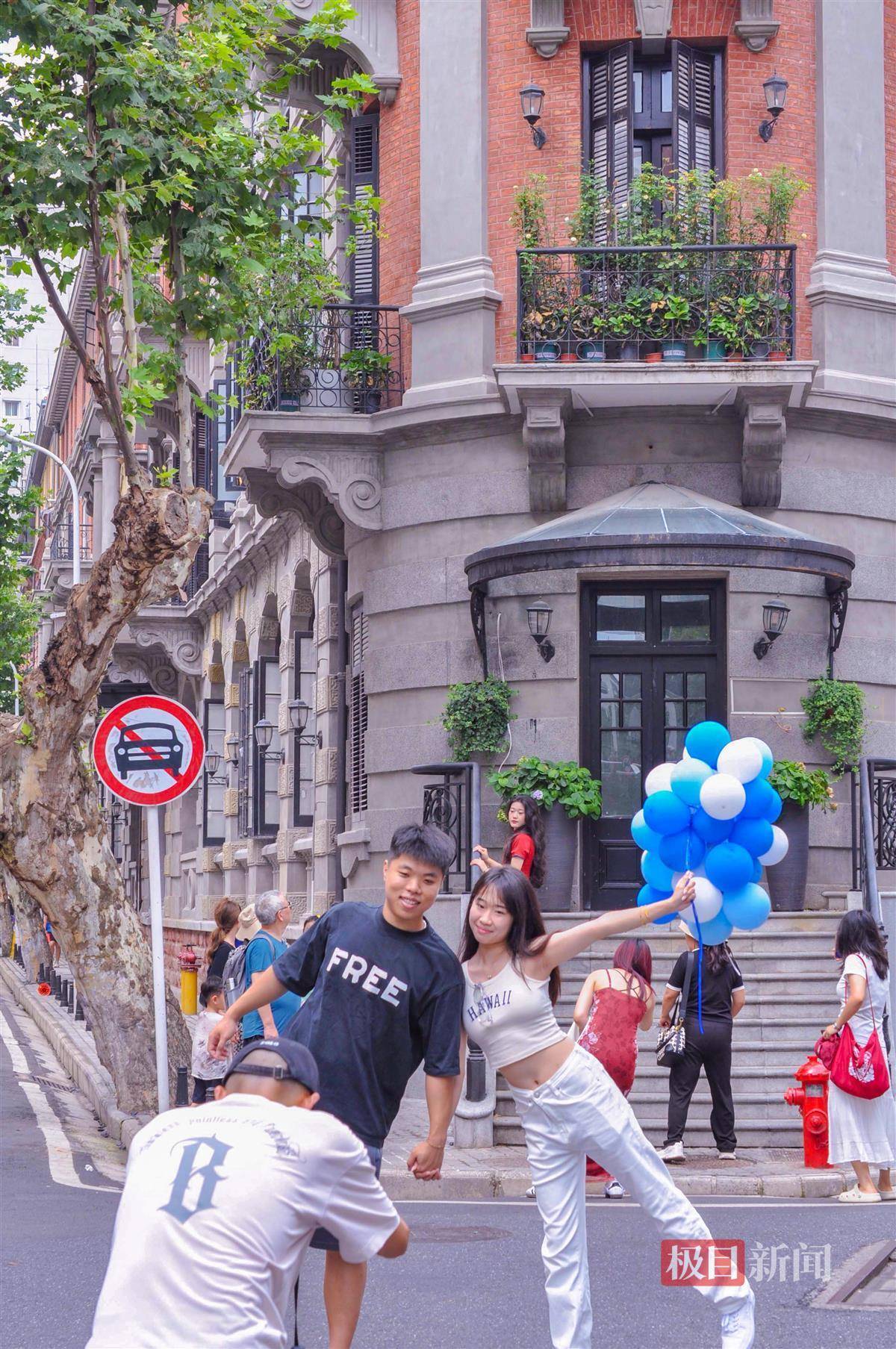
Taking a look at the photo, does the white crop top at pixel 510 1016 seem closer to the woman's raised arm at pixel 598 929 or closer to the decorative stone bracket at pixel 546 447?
the woman's raised arm at pixel 598 929

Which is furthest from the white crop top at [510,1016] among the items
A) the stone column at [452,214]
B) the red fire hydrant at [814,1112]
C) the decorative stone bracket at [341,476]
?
the decorative stone bracket at [341,476]

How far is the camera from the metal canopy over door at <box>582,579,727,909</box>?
17.4 meters

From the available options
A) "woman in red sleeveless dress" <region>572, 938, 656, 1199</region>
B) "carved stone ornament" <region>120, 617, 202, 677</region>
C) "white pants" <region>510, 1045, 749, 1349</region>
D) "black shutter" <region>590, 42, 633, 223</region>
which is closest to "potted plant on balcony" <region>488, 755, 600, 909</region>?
"woman in red sleeveless dress" <region>572, 938, 656, 1199</region>

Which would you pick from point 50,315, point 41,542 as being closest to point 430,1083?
point 41,542

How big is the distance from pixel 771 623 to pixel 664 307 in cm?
327

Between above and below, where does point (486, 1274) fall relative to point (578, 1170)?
below

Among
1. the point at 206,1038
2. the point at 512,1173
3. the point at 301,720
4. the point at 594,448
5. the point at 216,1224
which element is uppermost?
the point at 594,448

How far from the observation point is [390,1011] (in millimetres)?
6039

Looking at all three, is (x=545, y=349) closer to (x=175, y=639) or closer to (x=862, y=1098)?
(x=862, y=1098)

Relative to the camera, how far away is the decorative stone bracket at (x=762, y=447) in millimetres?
16969

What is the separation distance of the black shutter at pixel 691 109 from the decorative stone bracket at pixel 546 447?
3.01 m

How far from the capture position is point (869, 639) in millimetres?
17641

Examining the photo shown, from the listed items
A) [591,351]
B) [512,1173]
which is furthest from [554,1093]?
[591,351]

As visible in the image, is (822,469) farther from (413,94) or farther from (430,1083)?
(430,1083)
